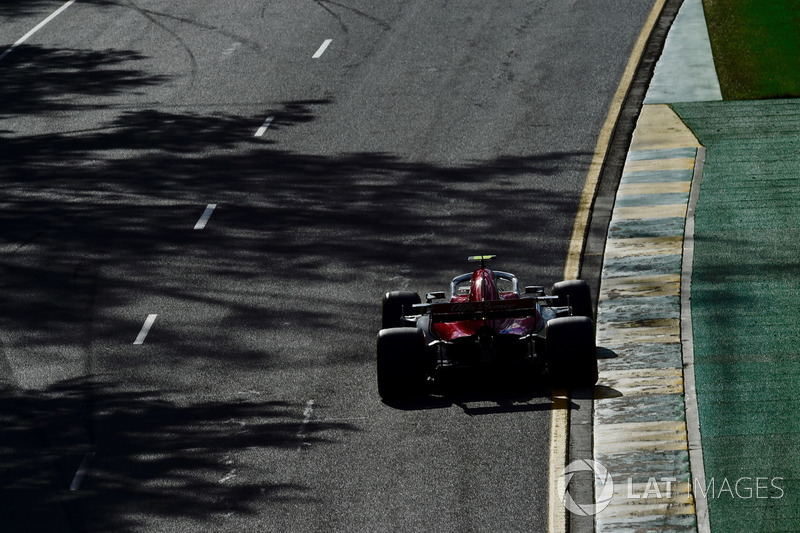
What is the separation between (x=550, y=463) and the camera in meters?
11.9

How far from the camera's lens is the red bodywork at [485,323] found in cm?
1313

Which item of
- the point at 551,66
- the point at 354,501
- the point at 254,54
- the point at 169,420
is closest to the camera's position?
the point at 354,501

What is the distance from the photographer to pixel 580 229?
1778 centimetres

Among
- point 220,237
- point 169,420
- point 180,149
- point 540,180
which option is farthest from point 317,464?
point 180,149

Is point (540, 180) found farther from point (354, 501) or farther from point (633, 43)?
point (354, 501)

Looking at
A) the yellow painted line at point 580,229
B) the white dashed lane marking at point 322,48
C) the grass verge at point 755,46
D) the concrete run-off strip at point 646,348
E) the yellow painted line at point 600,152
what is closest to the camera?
the concrete run-off strip at point 646,348

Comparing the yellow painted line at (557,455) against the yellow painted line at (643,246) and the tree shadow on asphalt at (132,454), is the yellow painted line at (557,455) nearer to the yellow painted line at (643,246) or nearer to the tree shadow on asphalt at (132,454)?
the tree shadow on asphalt at (132,454)

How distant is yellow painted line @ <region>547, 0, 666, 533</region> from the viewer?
36.8ft

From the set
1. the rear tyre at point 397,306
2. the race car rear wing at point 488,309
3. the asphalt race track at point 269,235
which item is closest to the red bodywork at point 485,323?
the race car rear wing at point 488,309

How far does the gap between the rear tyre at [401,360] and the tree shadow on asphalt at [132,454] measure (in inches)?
27.7

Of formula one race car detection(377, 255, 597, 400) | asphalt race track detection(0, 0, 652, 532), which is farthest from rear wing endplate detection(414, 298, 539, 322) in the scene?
asphalt race track detection(0, 0, 652, 532)

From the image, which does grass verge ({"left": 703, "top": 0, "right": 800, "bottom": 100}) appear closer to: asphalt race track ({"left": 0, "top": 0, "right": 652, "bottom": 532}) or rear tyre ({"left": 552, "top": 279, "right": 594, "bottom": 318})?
asphalt race track ({"left": 0, "top": 0, "right": 652, "bottom": 532})

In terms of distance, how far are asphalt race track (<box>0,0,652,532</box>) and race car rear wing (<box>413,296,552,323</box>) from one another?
2.85 ft

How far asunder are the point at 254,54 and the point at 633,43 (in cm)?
776
